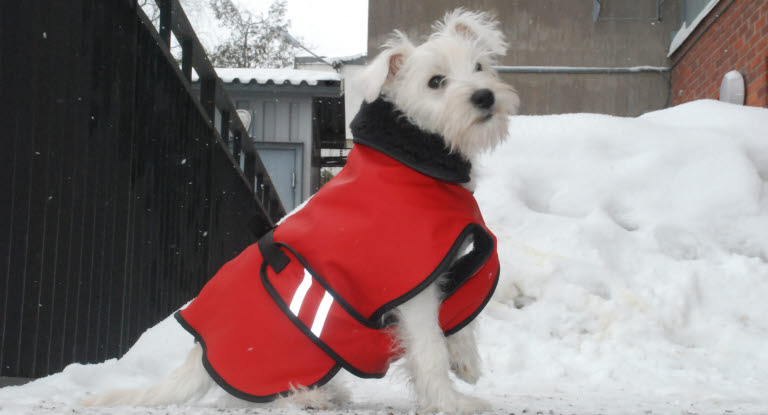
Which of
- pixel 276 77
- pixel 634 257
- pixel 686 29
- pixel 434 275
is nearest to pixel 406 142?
pixel 434 275

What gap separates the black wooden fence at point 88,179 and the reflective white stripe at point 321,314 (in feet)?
4.24

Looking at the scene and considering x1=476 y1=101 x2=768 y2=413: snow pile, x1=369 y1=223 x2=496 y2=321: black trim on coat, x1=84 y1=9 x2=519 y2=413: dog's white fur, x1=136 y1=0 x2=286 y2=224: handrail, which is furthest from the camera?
x1=136 y1=0 x2=286 y2=224: handrail

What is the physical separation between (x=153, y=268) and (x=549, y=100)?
374 inches

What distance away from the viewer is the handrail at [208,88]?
15.4 feet


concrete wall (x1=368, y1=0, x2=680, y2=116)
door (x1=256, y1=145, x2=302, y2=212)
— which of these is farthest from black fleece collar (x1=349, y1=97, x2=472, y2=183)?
door (x1=256, y1=145, x2=302, y2=212)

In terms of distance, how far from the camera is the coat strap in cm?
258

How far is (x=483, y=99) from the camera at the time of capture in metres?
2.69

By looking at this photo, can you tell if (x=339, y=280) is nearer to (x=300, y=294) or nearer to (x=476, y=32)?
(x=300, y=294)

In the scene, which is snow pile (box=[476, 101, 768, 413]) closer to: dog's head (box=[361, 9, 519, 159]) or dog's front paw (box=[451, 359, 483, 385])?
dog's front paw (box=[451, 359, 483, 385])

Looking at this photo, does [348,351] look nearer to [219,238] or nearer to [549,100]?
[219,238]

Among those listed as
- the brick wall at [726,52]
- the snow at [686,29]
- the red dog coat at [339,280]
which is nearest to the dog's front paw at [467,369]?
the red dog coat at [339,280]

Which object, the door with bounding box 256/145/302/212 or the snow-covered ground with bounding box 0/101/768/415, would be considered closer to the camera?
the snow-covered ground with bounding box 0/101/768/415

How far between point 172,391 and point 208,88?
395 centimetres

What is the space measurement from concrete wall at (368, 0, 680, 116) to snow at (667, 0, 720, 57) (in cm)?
63
